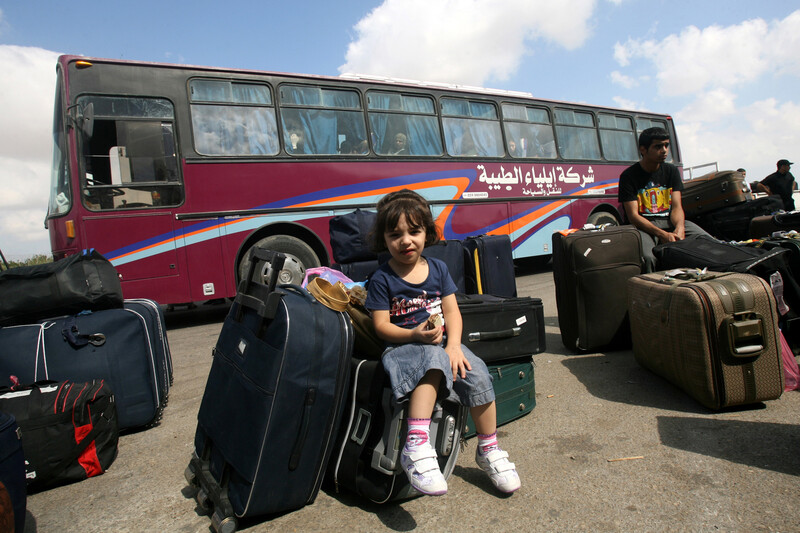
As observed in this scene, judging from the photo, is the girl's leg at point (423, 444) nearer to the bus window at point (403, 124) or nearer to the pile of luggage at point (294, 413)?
the pile of luggage at point (294, 413)

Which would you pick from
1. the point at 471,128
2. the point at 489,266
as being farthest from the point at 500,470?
the point at 471,128

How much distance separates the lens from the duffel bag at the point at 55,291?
2.96 meters

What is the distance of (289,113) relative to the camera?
288 inches

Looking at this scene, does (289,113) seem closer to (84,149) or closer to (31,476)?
(84,149)

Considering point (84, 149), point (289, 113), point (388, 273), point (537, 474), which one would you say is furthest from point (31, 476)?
point (289, 113)

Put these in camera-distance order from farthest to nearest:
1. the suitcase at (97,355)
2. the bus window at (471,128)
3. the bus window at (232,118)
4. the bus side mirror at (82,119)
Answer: the bus window at (471,128)
the bus window at (232,118)
the bus side mirror at (82,119)
the suitcase at (97,355)

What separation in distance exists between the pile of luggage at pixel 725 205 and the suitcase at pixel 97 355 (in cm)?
845

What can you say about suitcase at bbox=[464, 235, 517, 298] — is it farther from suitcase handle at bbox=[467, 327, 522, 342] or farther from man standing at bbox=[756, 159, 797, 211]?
man standing at bbox=[756, 159, 797, 211]

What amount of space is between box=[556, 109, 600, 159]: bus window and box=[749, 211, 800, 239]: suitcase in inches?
214

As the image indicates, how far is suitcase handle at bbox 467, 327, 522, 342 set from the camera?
8.79 feet

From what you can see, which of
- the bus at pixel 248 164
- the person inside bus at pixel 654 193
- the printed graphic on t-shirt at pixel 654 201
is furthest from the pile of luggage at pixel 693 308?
the bus at pixel 248 164

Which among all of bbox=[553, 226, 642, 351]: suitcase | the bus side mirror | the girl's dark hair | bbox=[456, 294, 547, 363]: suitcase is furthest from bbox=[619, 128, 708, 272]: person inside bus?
the bus side mirror

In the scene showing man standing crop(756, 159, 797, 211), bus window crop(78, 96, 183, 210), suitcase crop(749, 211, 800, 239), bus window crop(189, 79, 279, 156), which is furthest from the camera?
man standing crop(756, 159, 797, 211)

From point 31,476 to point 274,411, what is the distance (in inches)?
54.9
